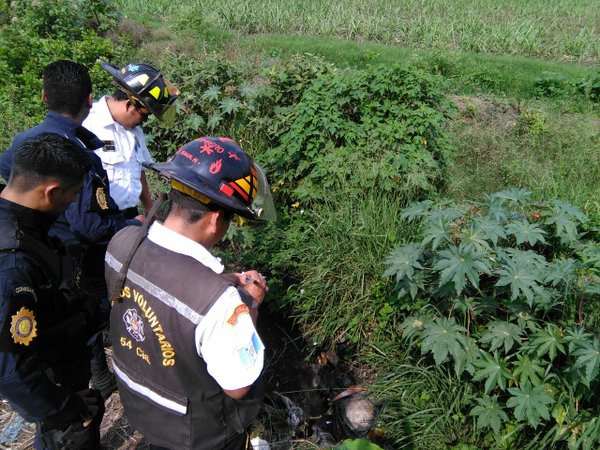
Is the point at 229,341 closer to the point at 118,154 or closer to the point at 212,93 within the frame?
the point at 118,154

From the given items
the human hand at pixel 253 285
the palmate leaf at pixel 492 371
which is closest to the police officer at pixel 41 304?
the human hand at pixel 253 285

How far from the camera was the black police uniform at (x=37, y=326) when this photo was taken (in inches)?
74.1

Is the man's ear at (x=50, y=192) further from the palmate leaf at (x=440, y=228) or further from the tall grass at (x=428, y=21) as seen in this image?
the tall grass at (x=428, y=21)

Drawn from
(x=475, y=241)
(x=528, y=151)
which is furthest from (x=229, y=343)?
(x=528, y=151)

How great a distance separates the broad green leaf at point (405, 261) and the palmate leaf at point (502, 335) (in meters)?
0.55

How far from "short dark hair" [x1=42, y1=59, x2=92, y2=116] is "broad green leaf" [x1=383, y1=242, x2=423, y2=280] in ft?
6.97

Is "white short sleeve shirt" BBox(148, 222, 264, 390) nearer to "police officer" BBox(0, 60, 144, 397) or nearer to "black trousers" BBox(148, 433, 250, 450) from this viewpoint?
"black trousers" BBox(148, 433, 250, 450)

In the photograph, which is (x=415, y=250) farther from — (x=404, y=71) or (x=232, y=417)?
(x=404, y=71)

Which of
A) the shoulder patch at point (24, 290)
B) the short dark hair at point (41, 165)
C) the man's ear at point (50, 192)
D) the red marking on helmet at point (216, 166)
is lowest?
the shoulder patch at point (24, 290)

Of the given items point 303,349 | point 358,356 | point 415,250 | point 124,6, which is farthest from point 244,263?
point 124,6

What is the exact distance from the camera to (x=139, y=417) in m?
1.94

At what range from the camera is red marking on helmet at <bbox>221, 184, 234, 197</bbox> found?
1730 millimetres

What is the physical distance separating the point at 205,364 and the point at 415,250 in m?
1.91

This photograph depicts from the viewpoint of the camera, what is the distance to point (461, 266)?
283cm
